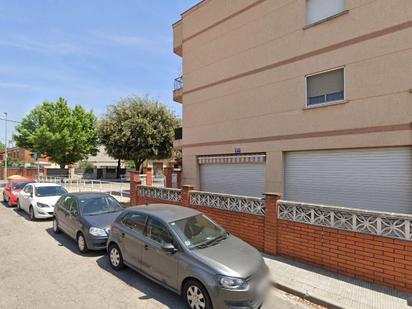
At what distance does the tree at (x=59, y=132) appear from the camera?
29.0 meters

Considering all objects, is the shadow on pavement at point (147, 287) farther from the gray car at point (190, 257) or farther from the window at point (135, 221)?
the window at point (135, 221)

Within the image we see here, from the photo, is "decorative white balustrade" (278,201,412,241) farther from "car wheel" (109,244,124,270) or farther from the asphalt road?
"car wheel" (109,244,124,270)

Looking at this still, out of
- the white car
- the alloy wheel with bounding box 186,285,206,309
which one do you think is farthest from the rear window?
the alloy wheel with bounding box 186,285,206,309

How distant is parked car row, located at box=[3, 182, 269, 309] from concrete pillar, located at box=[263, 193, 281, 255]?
1.71 meters

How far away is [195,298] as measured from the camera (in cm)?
389

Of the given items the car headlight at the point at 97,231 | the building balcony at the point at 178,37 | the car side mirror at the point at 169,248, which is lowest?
the car headlight at the point at 97,231

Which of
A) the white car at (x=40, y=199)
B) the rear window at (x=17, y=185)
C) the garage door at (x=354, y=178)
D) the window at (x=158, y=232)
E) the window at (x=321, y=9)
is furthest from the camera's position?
the rear window at (x=17, y=185)

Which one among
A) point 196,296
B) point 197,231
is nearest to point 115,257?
point 197,231

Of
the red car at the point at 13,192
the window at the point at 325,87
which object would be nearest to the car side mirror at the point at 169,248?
the window at the point at 325,87

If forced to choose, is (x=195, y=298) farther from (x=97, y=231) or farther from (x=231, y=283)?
(x=97, y=231)

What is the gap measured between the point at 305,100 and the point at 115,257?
7.45 meters

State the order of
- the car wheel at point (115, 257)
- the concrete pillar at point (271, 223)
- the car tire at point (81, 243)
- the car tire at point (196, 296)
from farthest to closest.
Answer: the car tire at point (81, 243)
the concrete pillar at point (271, 223)
the car wheel at point (115, 257)
the car tire at point (196, 296)

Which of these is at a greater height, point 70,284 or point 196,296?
point 196,296

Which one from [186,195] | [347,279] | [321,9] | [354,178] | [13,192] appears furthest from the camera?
[13,192]
